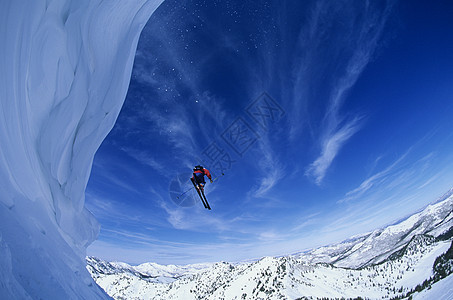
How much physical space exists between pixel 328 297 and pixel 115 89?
83235 millimetres

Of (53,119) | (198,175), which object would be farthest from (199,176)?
(53,119)

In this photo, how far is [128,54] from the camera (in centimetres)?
980

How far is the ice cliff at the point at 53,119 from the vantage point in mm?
4598

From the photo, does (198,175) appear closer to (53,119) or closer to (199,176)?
(199,176)

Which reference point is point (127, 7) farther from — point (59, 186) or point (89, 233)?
point (89, 233)

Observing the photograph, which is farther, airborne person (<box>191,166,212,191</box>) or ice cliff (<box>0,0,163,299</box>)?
airborne person (<box>191,166,212,191</box>)

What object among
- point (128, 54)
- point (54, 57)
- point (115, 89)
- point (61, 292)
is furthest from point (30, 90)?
point (61, 292)

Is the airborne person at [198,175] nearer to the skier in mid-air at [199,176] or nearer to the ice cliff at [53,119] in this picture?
the skier in mid-air at [199,176]

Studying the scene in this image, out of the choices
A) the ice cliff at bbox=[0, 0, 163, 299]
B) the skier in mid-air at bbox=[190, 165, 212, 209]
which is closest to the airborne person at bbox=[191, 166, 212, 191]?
the skier in mid-air at bbox=[190, 165, 212, 209]

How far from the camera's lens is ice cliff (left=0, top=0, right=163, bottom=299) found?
4598 mm

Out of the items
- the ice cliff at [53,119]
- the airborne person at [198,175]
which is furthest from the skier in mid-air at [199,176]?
the ice cliff at [53,119]

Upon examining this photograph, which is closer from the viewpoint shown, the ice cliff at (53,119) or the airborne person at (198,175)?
the ice cliff at (53,119)

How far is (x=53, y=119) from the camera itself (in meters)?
7.67

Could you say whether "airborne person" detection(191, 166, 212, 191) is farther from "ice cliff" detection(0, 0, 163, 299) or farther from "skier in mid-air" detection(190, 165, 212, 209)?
"ice cliff" detection(0, 0, 163, 299)
